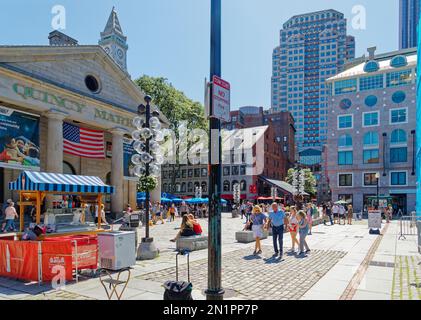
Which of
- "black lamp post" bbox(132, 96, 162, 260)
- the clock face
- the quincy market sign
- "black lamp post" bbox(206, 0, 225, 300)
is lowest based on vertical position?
"black lamp post" bbox(206, 0, 225, 300)

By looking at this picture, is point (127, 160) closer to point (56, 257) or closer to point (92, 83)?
point (92, 83)

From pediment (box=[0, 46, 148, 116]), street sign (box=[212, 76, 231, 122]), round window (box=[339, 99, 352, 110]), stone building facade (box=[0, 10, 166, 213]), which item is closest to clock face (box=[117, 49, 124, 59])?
round window (box=[339, 99, 352, 110])

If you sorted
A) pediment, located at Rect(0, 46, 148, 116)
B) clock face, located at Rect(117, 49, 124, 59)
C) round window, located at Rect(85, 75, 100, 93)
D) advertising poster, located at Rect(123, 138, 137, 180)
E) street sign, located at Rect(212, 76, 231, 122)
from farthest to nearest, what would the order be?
1. clock face, located at Rect(117, 49, 124, 59)
2. advertising poster, located at Rect(123, 138, 137, 180)
3. round window, located at Rect(85, 75, 100, 93)
4. pediment, located at Rect(0, 46, 148, 116)
5. street sign, located at Rect(212, 76, 231, 122)

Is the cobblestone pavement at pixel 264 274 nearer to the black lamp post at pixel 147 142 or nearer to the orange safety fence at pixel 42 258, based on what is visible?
the orange safety fence at pixel 42 258

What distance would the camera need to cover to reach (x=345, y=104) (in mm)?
55844

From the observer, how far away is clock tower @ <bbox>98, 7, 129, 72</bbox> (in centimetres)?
8694

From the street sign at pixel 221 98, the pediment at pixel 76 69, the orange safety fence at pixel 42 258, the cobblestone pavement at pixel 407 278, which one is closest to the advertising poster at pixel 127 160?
the pediment at pixel 76 69

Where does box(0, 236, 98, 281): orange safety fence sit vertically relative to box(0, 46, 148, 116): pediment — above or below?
below

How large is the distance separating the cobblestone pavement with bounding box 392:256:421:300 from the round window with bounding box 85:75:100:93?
25132 mm

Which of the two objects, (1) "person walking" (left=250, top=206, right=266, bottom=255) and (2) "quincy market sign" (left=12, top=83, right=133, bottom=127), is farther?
(2) "quincy market sign" (left=12, top=83, right=133, bottom=127)

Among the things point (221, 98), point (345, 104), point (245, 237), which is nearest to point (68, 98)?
point (245, 237)

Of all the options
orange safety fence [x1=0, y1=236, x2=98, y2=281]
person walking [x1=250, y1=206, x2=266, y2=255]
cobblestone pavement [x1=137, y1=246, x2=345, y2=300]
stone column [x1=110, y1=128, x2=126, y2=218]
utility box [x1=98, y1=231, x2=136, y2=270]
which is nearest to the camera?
cobblestone pavement [x1=137, y1=246, x2=345, y2=300]

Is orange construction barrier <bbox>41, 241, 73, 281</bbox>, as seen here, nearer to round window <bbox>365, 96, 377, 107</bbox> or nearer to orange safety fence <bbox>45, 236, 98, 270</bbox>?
orange safety fence <bbox>45, 236, 98, 270</bbox>

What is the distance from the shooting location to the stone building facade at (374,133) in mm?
50281
